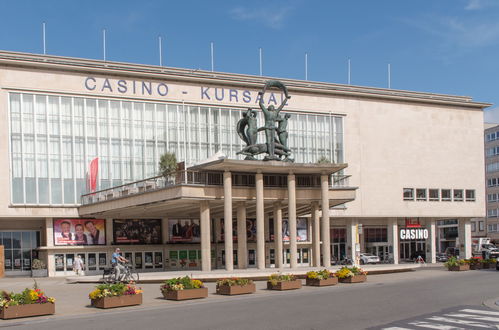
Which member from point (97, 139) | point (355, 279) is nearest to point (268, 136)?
point (355, 279)

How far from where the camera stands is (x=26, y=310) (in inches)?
912

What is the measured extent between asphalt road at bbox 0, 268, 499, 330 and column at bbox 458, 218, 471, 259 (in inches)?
2106

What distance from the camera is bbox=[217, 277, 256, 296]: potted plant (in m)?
30.1

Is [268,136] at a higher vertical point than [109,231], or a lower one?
higher

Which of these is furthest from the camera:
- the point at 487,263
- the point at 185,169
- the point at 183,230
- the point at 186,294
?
the point at 183,230

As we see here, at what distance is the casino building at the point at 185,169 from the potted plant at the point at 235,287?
47.0 feet

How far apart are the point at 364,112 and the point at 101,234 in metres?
33.9

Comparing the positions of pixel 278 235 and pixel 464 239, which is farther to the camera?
pixel 464 239

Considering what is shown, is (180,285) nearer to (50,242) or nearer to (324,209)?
(324,209)

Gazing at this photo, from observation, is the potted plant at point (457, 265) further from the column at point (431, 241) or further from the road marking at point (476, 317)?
the column at point (431, 241)

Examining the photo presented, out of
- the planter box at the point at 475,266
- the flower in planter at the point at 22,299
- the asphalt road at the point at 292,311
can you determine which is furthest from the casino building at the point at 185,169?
the flower in planter at the point at 22,299

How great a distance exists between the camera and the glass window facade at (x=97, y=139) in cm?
5903

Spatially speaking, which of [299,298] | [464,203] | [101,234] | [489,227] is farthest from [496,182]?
[299,298]

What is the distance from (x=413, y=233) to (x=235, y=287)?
186 feet
